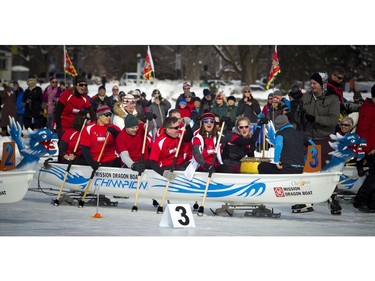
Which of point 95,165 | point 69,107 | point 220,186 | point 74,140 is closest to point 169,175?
point 220,186

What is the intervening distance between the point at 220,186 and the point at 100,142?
6.38ft

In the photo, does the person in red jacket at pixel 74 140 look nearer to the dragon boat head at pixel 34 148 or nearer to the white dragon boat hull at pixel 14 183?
the dragon boat head at pixel 34 148

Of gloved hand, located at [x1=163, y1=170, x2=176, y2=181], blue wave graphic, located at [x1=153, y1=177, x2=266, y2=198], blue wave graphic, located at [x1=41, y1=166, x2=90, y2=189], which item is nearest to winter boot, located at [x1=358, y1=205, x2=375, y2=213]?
blue wave graphic, located at [x1=153, y1=177, x2=266, y2=198]

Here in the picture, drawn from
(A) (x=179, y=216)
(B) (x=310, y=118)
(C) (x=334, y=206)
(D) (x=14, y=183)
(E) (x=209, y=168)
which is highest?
(B) (x=310, y=118)

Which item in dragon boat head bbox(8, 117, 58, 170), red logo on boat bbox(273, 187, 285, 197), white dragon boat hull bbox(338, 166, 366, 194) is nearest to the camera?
red logo on boat bbox(273, 187, 285, 197)

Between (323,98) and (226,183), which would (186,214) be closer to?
(226,183)

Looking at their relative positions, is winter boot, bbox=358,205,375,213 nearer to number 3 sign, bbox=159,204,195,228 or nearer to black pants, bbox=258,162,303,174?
black pants, bbox=258,162,303,174

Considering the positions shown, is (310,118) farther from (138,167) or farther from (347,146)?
(138,167)

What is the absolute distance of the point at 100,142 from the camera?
47.4 ft

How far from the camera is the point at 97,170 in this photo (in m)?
14.3

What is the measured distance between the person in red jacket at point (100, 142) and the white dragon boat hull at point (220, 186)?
19 centimetres

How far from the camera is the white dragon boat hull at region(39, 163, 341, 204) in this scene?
13.0 meters

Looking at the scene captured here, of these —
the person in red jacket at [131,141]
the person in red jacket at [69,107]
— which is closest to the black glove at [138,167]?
the person in red jacket at [131,141]

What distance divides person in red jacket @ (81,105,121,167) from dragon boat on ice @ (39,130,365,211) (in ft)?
0.62
